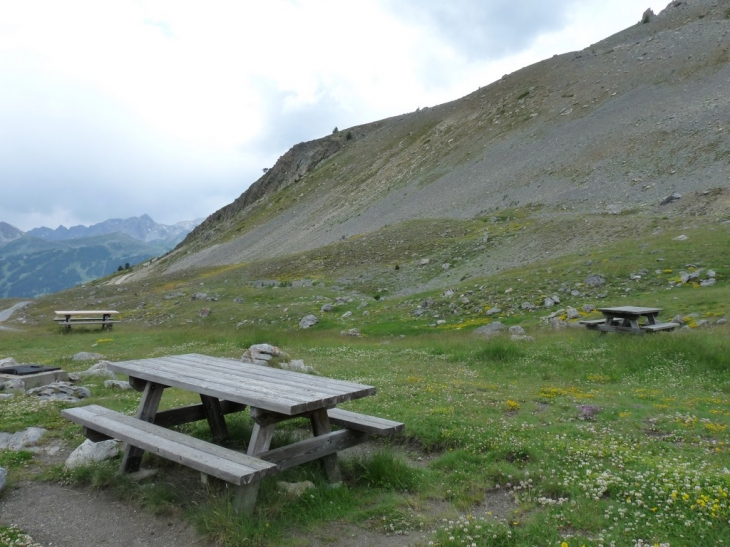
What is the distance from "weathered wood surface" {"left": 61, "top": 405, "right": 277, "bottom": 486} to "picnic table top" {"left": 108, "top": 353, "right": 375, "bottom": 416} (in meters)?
0.61

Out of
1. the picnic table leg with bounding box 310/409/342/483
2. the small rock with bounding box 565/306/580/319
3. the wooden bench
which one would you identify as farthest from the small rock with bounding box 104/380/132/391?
the small rock with bounding box 565/306/580/319

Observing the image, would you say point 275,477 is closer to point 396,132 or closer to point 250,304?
point 250,304

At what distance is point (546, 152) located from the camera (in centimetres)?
5741

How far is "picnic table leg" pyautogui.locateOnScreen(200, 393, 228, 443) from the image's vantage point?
8.82m

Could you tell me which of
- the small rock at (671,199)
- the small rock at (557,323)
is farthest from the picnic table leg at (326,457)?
the small rock at (671,199)

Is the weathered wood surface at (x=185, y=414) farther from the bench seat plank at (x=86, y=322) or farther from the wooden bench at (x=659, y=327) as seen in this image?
the bench seat plank at (x=86, y=322)

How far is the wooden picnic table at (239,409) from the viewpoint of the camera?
5.95 meters

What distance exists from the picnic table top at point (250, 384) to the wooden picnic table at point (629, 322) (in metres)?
13.6

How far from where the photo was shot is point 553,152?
56.5m

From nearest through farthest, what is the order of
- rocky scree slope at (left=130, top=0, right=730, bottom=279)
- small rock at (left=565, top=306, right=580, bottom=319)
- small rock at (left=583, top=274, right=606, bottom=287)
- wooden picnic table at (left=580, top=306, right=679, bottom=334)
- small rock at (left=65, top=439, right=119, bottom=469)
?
small rock at (left=65, top=439, right=119, bottom=469)
wooden picnic table at (left=580, top=306, right=679, bottom=334)
small rock at (left=565, top=306, right=580, bottom=319)
small rock at (left=583, top=274, right=606, bottom=287)
rocky scree slope at (left=130, top=0, right=730, bottom=279)

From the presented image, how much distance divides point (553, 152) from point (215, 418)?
181 feet

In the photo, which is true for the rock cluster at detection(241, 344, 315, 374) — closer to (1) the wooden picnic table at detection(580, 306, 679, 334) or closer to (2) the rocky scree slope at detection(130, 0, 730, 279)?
(1) the wooden picnic table at detection(580, 306, 679, 334)

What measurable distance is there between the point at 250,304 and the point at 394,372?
22.7 meters

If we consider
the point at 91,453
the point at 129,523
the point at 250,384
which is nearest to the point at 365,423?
the point at 250,384
